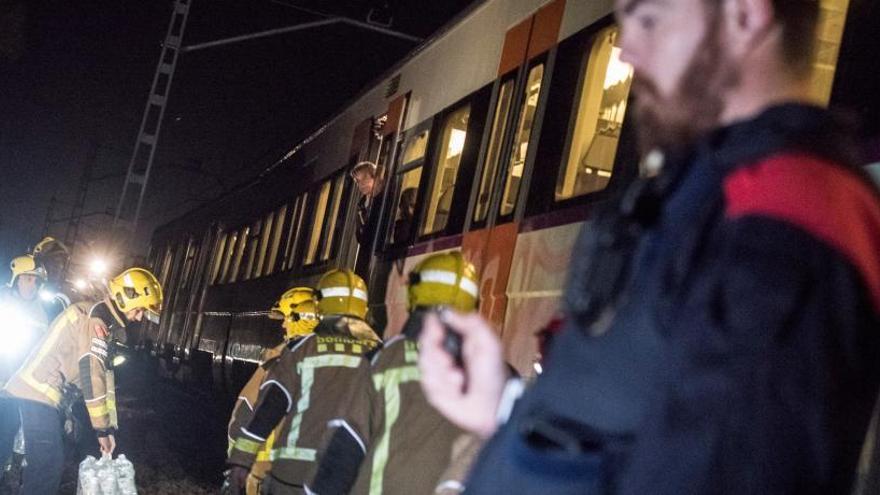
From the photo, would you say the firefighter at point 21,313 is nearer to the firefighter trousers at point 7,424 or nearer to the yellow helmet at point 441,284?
the firefighter trousers at point 7,424

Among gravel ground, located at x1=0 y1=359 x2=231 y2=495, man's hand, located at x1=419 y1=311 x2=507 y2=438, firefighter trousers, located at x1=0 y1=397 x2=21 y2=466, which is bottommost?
gravel ground, located at x1=0 y1=359 x2=231 y2=495

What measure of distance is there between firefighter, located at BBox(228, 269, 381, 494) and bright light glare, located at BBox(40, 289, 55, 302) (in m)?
2.69

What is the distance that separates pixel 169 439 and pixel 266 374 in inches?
314

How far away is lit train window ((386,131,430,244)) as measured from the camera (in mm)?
8367

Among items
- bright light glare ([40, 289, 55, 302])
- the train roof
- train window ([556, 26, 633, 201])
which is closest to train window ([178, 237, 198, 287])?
the train roof

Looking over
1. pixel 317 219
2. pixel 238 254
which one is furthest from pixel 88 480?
pixel 238 254

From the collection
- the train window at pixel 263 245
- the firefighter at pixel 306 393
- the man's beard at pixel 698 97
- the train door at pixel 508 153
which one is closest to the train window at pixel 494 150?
the train door at pixel 508 153

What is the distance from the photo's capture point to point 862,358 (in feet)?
3.39

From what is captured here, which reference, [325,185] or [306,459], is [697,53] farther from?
[325,185]

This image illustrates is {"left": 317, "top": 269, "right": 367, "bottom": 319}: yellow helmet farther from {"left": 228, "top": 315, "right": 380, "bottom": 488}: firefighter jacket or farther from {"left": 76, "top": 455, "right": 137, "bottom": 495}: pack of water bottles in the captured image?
{"left": 76, "top": 455, "right": 137, "bottom": 495}: pack of water bottles

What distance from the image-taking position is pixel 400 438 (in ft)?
11.8

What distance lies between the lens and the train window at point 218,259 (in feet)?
58.2

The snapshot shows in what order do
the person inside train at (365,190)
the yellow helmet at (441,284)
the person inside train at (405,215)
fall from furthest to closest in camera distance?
the person inside train at (365,190) → the person inside train at (405,215) → the yellow helmet at (441,284)

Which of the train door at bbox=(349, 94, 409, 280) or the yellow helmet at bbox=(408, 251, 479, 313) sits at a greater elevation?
the train door at bbox=(349, 94, 409, 280)
